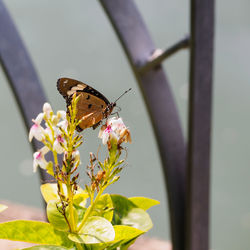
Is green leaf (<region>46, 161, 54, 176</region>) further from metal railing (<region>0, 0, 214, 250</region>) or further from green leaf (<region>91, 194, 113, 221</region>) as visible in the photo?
metal railing (<region>0, 0, 214, 250</region>)

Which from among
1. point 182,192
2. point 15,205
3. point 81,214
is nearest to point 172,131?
point 182,192

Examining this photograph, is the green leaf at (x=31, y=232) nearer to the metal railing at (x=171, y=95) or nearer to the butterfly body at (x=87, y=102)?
the butterfly body at (x=87, y=102)

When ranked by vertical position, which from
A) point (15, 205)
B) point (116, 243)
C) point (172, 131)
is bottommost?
point (15, 205)

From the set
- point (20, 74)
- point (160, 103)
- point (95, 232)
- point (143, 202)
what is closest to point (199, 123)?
point (160, 103)

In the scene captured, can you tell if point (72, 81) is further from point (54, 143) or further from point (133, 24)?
point (133, 24)

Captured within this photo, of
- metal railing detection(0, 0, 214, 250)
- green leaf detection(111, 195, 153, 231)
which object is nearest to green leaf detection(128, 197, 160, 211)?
green leaf detection(111, 195, 153, 231)

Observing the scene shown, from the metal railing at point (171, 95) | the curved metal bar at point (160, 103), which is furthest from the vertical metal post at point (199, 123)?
the curved metal bar at point (160, 103)
